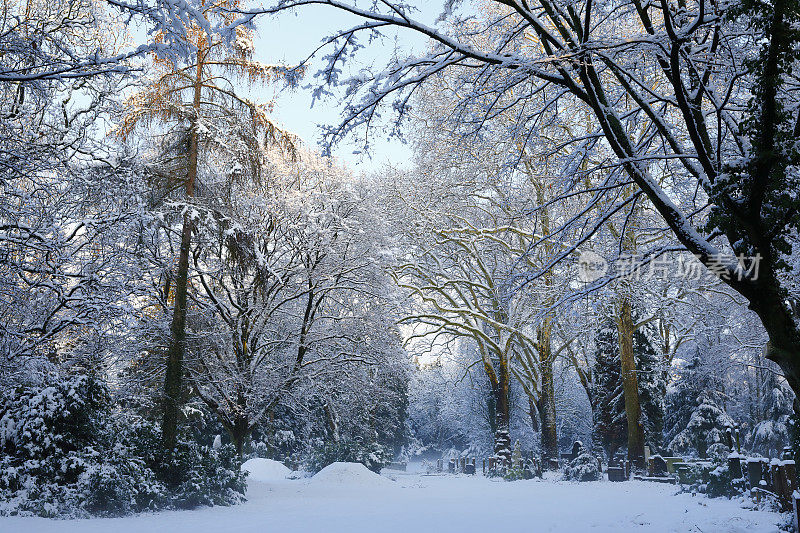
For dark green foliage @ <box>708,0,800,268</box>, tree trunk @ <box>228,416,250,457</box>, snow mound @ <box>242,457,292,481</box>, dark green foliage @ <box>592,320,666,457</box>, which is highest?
dark green foliage @ <box>708,0,800,268</box>

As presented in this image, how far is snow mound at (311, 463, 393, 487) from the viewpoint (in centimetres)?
1498

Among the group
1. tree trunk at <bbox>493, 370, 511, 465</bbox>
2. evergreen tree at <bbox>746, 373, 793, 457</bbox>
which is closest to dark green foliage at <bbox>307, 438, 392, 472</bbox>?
tree trunk at <bbox>493, 370, 511, 465</bbox>

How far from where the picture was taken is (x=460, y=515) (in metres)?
9.12

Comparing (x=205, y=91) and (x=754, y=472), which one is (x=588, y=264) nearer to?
(x=754, y=472)

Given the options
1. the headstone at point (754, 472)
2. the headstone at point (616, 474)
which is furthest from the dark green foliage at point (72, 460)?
the headstone at point (616, 474)

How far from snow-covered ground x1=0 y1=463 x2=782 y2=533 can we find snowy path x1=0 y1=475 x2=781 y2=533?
0.01 metres

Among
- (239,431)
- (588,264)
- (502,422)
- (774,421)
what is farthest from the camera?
(774,421)

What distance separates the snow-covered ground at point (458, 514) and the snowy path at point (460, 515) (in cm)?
1

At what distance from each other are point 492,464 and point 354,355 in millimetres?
6438

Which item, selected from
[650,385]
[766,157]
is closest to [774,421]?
[650,385]

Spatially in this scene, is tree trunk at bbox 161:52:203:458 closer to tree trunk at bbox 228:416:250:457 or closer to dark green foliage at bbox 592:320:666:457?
tree trunk at bbox 228:416:250:457

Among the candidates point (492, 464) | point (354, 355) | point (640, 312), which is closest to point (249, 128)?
point (354, 355)

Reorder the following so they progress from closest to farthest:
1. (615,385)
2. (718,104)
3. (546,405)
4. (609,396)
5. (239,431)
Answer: (718,104), (239,431), (546,405), (609,396), (615,385)

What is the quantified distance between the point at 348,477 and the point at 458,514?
666 cm
